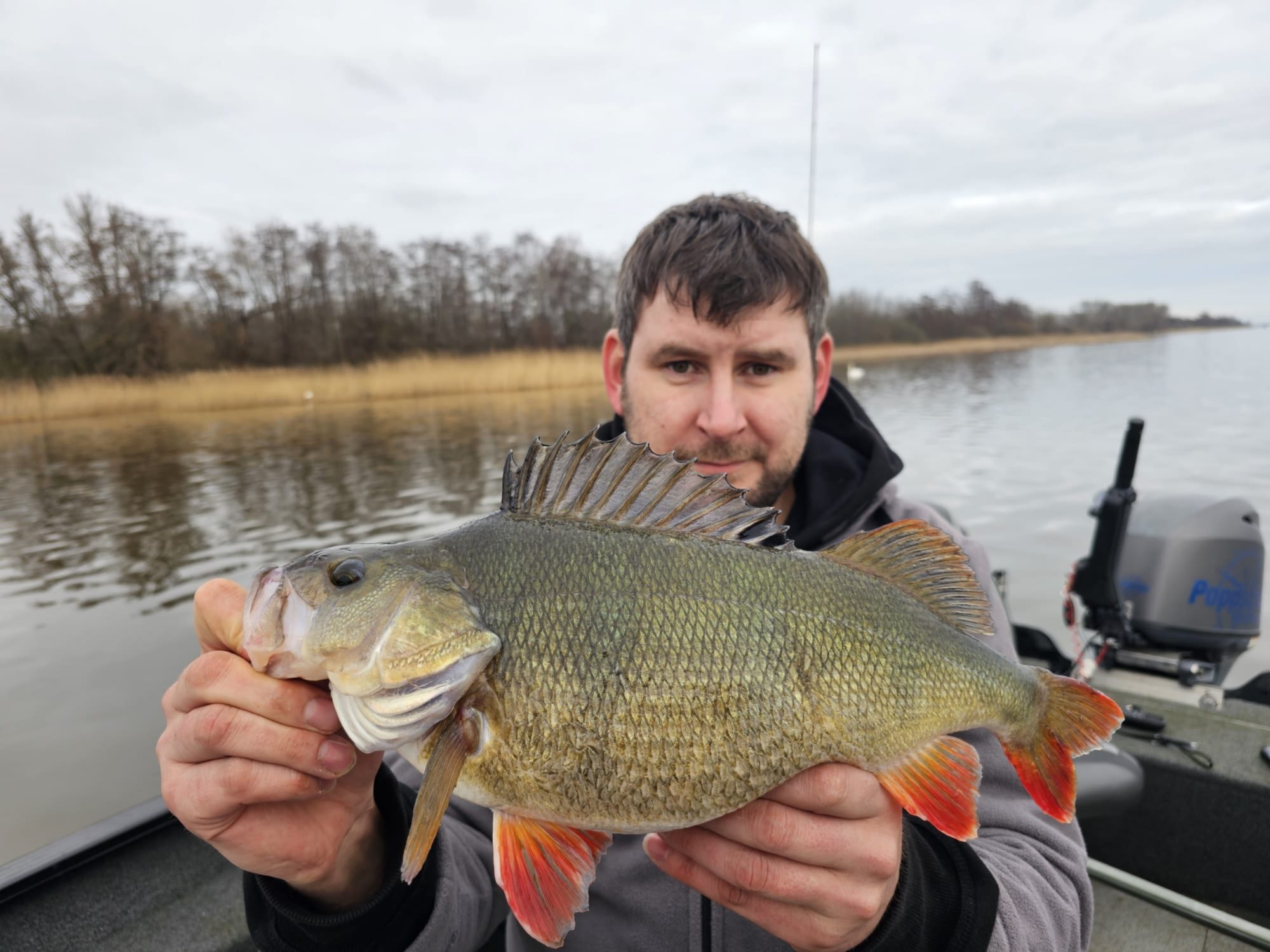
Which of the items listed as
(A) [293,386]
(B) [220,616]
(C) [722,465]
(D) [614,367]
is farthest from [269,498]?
(A) [293,386]

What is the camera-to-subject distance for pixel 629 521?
1461 mm

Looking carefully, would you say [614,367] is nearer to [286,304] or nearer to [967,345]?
[286,304]

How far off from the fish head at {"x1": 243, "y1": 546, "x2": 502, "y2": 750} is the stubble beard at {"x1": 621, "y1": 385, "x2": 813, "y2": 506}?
4.26 feet

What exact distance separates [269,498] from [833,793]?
1156 centimetres

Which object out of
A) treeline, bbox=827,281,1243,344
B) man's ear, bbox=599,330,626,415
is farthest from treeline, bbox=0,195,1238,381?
man's ear, bbox=599,330,626,415

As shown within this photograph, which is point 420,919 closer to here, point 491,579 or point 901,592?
point 491,579

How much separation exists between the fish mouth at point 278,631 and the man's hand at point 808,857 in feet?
2.52

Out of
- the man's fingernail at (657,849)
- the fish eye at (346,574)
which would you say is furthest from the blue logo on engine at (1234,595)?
the fish eye at (346,574)

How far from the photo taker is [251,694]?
1227 millimetres

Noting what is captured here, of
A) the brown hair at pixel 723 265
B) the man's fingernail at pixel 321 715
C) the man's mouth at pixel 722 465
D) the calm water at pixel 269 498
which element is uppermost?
the brown hair at pixel 723 265

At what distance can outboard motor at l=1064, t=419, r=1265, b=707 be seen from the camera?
334 cm

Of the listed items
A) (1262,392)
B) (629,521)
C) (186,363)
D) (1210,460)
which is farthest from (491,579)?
(186,363)

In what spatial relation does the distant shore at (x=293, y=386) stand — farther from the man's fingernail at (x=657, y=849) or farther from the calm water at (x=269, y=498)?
the man's fingernail at (x=657, y=849)

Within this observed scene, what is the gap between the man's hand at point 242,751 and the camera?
48.3 inches
